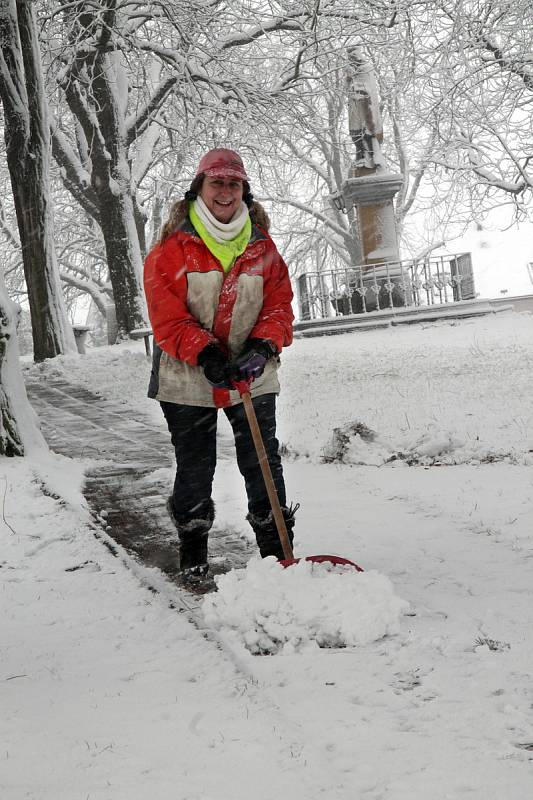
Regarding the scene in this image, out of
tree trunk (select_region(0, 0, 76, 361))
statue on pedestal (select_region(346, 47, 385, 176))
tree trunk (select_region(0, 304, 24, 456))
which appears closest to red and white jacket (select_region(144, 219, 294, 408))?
tree trunk (select_region(0, 304, 24, 456))

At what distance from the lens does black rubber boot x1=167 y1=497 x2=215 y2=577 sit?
12.9 ft

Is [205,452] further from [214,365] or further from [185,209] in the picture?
[185,209]

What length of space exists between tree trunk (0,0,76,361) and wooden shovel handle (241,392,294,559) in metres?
11.3

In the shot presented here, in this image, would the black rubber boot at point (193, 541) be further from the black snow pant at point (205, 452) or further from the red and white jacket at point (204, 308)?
the red and white jacket at point (204, 308)

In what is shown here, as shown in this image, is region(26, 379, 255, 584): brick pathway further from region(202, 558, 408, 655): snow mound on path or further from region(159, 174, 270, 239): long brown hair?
region(159, 174, 270, 239): long brown hair

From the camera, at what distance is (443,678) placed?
2648mm

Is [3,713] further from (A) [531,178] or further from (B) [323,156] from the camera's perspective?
(B) [323,156]

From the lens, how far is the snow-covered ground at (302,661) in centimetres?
215

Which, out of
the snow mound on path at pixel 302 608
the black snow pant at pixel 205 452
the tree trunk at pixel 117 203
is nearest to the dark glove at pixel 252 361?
the black snow pant at pixel 205 452

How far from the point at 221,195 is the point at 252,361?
823 mm

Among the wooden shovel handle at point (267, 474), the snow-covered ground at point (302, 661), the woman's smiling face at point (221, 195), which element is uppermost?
the woman's smiling face at point (221, 195)

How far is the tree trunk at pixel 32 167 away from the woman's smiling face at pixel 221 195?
10654 millimetres

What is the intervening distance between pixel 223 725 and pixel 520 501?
9.79ft

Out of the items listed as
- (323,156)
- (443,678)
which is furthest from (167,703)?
(323,156)
